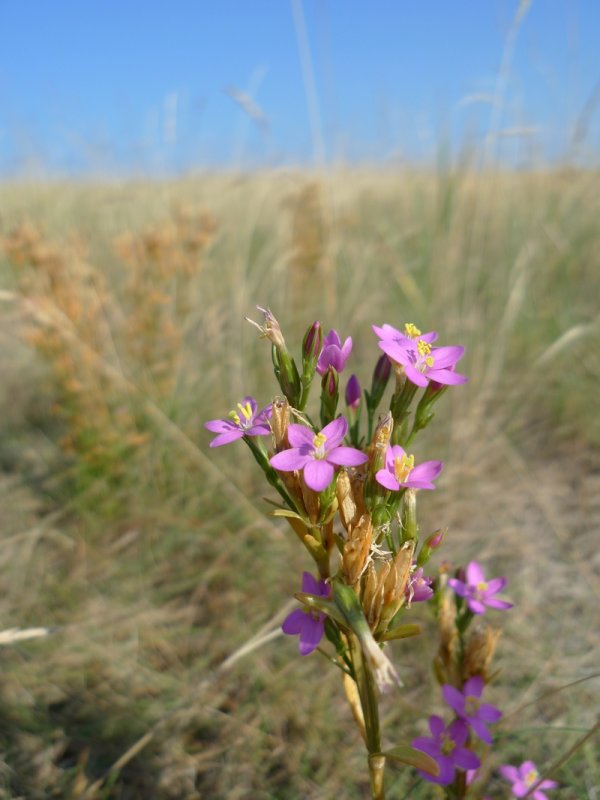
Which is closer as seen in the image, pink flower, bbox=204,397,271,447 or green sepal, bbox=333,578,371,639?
green sepal, bbox=333,578,371,639

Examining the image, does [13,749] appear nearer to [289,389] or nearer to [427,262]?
[289,389]

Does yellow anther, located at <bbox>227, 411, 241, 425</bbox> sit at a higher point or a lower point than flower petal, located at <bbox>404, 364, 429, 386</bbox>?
lower

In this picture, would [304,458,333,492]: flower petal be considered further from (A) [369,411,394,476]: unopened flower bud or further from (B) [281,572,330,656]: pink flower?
(B) [281,572,330,656]: pink flower

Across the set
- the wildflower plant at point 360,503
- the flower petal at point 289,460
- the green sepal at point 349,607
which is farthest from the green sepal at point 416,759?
the flower petal at point 289,460

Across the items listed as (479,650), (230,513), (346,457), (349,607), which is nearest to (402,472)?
(346,457)

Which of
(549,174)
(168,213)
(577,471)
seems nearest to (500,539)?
(577,471)

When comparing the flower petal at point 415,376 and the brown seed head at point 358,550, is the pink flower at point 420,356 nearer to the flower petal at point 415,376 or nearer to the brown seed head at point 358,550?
the flower petal at point 415,376

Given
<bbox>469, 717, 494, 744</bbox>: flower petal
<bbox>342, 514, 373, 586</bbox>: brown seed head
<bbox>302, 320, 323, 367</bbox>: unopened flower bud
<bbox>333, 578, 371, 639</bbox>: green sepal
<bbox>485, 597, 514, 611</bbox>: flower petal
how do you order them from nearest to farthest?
<bbox>333, 578, 371, 639</bbox>: green sepal < <bbox>342, 514, 373, 586</bbox>: brown seed head < <bbox>302, 320, 323, 367</bbox>: unopened flower bud < <bbox>469, 717, 494, 744</bbox>: flower petal < <bbox>485, 597, 514, 611</bbox>: flower petal

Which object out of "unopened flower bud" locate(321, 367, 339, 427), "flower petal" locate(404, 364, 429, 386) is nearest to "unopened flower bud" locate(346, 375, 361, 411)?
"unopened flower bud" locate(321, 367, 339, 427)
